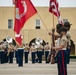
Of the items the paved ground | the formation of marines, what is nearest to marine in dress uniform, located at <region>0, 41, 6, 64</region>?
the formation of marines

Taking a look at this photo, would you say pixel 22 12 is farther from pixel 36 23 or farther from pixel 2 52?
pixel 36 23

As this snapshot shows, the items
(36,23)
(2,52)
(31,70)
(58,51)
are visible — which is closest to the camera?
(58,51)

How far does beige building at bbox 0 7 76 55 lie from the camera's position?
4700cm

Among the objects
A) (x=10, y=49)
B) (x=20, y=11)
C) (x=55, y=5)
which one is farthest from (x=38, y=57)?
(x=20, y=11)

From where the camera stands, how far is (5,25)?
49219 mm

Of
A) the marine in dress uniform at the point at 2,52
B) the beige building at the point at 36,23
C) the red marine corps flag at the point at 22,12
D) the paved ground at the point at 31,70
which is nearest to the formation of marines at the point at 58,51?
the marine in dress uniform at the point at 2,52

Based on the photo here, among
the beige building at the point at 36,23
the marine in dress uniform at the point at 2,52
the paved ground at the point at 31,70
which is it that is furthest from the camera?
the beige building at the point at 36,23

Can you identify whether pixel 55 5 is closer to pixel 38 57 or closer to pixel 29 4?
pixel 29 4

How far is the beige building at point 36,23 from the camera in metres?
47.0

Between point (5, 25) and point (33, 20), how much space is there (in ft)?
12.2

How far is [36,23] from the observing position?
49156mm

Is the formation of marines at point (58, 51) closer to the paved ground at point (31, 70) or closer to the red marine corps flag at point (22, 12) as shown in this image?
the paved ground at point (31, 70)

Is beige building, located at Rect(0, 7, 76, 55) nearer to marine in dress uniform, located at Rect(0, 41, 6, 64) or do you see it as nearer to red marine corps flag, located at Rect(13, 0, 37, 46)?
marine in dress uniform, located at Rect(0, 41, 6, 64)

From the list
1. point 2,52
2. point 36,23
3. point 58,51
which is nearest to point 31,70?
point 58,51
